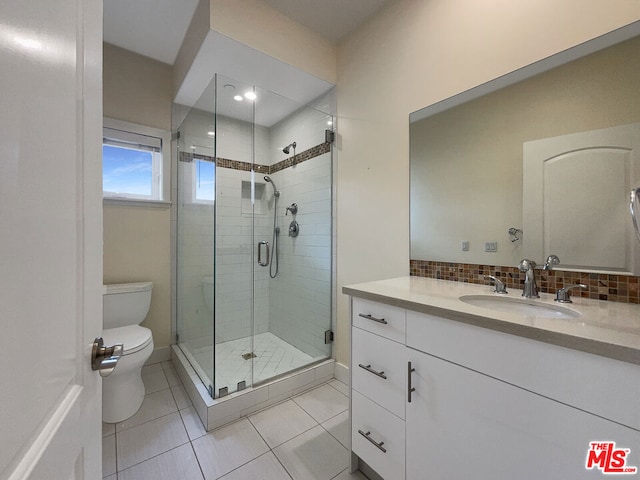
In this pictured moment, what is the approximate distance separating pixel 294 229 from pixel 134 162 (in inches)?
62.1

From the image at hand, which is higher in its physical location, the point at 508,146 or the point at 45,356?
the point at 508,146

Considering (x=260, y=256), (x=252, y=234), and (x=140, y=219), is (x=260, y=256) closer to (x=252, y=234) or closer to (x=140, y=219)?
(x=252, y=234)

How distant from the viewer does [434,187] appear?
1.62m

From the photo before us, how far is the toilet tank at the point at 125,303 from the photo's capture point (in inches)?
79.6

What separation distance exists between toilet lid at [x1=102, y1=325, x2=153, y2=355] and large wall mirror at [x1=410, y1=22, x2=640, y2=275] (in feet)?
6.07

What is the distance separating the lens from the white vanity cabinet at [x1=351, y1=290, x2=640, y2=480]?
65 cm

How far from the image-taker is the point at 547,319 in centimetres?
80

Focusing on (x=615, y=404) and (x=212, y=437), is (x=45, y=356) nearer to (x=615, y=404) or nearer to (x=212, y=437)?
(x=615, y=404)

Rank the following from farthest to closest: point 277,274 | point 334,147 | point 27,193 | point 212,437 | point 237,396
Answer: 1. point 277,274
2. point 334,147
3. point 237,396
4. point 212,437
5. point 27,193

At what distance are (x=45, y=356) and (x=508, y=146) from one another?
5.77ft

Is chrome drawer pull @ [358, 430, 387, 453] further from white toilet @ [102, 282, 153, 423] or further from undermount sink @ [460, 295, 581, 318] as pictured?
white toilet @ [102, 282, 153, 423]

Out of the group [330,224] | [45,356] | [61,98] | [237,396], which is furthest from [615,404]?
[330,224]

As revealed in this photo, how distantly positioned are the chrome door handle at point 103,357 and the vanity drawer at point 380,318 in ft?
2.98

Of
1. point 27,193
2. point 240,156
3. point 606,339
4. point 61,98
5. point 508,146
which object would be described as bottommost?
point 606,339
